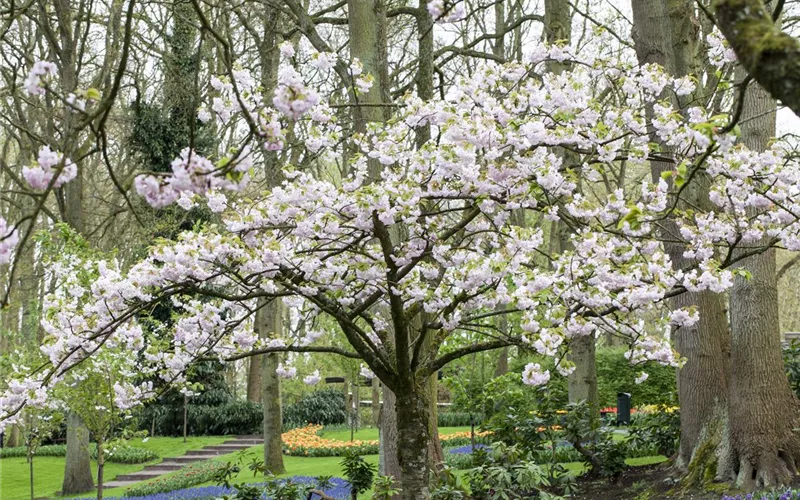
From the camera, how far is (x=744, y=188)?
5.90 metres

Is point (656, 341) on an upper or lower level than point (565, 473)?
upper

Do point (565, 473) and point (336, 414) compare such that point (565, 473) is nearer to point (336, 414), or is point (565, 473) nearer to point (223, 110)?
point (223, 110)

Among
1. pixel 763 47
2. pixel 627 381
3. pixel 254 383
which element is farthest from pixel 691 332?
pixel 254 383

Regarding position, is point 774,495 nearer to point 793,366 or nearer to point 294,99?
point 793,366

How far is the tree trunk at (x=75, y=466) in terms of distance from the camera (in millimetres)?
15156

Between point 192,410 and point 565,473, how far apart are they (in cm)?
1495

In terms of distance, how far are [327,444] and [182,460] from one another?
3215 millimetres

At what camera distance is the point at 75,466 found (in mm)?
15312

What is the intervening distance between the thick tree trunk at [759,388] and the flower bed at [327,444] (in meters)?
8.18

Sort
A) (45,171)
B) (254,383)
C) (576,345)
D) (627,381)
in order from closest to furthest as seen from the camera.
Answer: (45,171)
(576,345)
(627,381)
(254,383)

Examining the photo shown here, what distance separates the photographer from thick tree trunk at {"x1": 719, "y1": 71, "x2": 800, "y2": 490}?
755 centimetres

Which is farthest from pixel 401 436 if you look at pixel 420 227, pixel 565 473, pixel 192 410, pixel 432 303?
pixel 192 410

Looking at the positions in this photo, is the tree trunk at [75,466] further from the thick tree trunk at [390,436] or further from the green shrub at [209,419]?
the thick tree trunk at [390,436]

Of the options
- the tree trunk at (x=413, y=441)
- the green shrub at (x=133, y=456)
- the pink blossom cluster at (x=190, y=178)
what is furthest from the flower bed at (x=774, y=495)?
the green shrub at (x=133, y=456)
